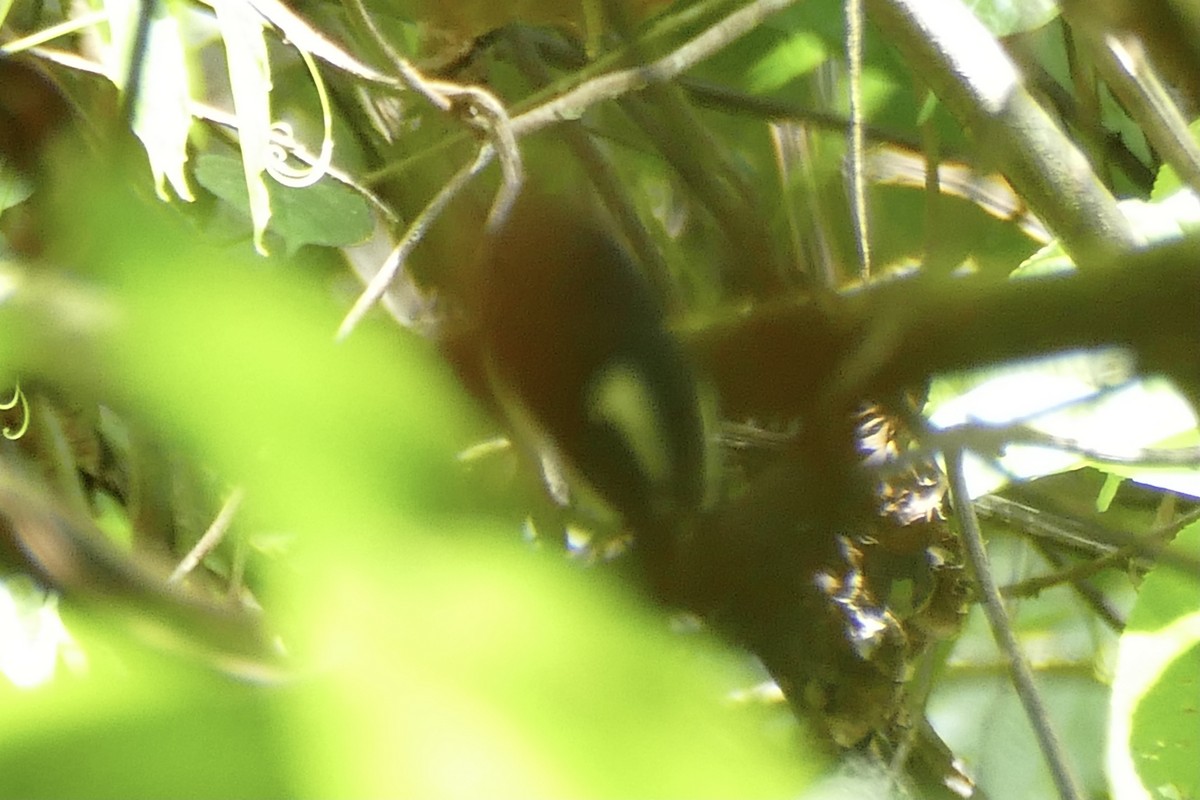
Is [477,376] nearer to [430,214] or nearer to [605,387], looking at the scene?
[605,387]

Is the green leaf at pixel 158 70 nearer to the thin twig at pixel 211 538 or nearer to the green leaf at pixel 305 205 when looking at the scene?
the green leaf at pixel 305 205

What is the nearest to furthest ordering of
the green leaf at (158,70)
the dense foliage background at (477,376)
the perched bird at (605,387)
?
the dense foliage background at (477,376), the perched bird at (605,387), the green leaf at (158,70)

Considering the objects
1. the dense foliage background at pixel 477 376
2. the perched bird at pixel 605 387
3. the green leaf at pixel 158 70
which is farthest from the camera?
the green leaf at pixel 158 70

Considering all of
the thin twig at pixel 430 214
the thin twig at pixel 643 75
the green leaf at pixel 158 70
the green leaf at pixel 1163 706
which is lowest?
the green leaf at pixel 1163 706

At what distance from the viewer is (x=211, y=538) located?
8.8 inches

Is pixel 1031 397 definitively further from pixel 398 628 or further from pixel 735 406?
pixel 398 628

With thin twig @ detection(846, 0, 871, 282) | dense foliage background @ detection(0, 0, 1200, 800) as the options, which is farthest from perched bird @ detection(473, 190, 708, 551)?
thin twig @ detection(846, 0, 871, 282)

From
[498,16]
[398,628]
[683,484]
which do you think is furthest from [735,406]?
[498,16]

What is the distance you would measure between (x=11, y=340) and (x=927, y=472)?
0.86ft

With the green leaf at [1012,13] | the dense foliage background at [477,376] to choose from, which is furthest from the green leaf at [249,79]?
the green leaf at [1012,13]

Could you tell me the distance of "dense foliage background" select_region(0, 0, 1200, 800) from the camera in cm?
13

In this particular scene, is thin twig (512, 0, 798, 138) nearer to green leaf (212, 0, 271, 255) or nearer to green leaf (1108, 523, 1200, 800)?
green leaf (212, 0, 271, 255)

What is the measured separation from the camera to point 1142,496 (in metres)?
0.43

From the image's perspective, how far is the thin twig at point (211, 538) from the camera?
17cm
